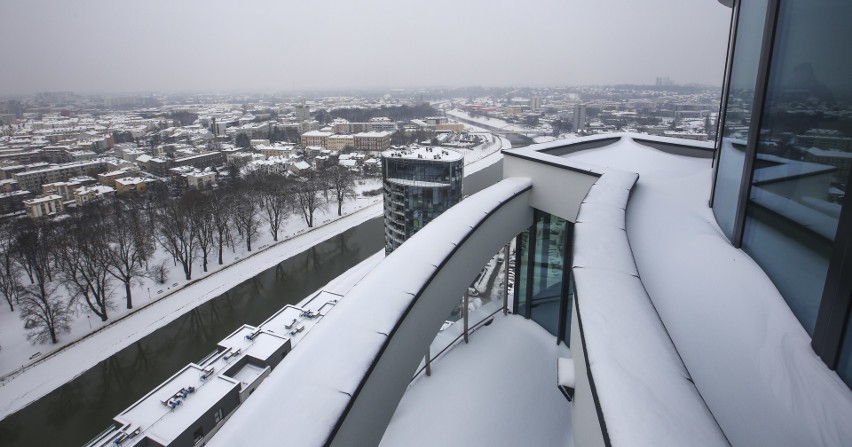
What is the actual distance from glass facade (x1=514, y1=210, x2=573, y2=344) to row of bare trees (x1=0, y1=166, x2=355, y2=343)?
1031 centimetres

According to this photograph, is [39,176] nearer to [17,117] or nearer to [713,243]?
[713,243]

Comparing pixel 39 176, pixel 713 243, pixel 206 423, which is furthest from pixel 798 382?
pixel 39 176

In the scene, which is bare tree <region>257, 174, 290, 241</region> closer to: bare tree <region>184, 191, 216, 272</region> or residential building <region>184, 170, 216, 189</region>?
bare tree <region>184, 191, 216, 272</region>

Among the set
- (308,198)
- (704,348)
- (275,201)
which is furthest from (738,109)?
(308,198)

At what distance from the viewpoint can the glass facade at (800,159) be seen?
1.27m

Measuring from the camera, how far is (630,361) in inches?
45.2

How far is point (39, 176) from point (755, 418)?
96.2ft

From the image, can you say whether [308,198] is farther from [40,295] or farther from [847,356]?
[847,356]

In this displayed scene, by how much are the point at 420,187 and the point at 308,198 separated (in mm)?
8778

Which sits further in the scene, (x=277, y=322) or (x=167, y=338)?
(x=167, y=338)

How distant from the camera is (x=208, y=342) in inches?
362

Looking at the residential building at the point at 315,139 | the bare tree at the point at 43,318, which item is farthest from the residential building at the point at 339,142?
the bare tree at the point at 43,318

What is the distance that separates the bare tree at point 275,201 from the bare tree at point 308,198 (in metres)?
0.52

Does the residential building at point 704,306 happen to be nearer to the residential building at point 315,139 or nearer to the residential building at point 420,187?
the residential building at point 420,187
